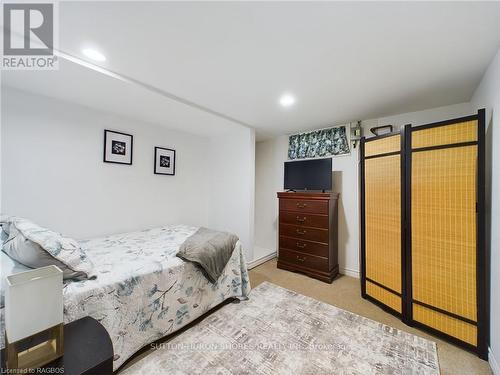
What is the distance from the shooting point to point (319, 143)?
3.49 m

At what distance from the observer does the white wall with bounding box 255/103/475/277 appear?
8.85ft

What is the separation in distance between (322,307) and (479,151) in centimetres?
202

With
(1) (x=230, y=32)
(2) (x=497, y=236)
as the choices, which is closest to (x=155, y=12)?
(1) (x=230, y=32)

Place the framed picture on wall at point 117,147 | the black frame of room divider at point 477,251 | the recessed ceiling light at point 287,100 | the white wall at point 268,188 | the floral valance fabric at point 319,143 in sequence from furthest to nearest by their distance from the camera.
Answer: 1. the white wall at point 268,188
2. the floral valance fabric at point 319,143
3. the framed picture on wall at point 117,147
4. the recessed ceiling light at point 287,100
5. the black frame of room divider at point 477,251

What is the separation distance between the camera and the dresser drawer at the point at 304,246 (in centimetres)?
299

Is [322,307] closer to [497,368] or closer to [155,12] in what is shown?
[497,368]

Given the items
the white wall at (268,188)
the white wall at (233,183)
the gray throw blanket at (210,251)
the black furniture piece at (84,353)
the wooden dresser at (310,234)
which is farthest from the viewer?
the white wall at (268,188)

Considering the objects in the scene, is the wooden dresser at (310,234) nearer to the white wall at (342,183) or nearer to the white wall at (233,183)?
the white wall at (342,183)

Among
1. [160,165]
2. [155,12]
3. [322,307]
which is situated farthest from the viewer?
[160,165]

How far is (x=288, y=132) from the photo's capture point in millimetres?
3783

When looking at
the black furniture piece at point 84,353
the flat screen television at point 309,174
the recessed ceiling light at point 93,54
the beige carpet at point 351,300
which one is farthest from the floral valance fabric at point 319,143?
the black furniture piece at point 84,353

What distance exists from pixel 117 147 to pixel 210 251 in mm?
1927

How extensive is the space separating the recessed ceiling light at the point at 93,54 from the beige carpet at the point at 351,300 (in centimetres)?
291

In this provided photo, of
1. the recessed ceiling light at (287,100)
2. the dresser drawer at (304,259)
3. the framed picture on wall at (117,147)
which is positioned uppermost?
the recessed ceiling light at (287,100)
